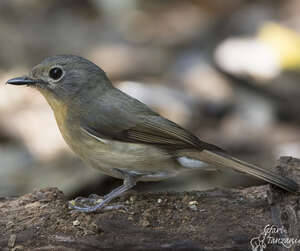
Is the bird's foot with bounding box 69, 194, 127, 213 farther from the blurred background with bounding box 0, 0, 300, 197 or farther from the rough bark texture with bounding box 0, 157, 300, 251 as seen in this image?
the blurred background with bounding box 0, 0, 300, 197

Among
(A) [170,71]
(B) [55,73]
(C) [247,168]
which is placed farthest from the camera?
(A) [170,71]

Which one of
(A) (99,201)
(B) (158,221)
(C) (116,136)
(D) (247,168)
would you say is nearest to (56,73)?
(C) (116,136)

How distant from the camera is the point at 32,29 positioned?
11.0m

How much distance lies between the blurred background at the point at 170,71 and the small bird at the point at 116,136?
160cm

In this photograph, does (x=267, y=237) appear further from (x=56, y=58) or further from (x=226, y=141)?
(x=226, y=141)

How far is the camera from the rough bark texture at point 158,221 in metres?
4.40

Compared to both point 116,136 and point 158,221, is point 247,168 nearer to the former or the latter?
point 158,221

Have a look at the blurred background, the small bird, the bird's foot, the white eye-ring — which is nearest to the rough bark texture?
the bird's foot

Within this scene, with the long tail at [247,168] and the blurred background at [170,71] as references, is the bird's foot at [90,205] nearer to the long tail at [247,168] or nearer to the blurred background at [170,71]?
A: the long tail at [247,168]

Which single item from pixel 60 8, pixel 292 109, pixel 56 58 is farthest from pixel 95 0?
pixel 56 58

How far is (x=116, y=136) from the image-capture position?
5.11m

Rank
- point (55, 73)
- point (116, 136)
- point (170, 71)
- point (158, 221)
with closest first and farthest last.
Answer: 1. point (158, 221)
2. point (116, 136)
3. point (55, 73)
4. point (170, 71)

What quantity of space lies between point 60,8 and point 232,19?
3137 mm

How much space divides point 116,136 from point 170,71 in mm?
4460
